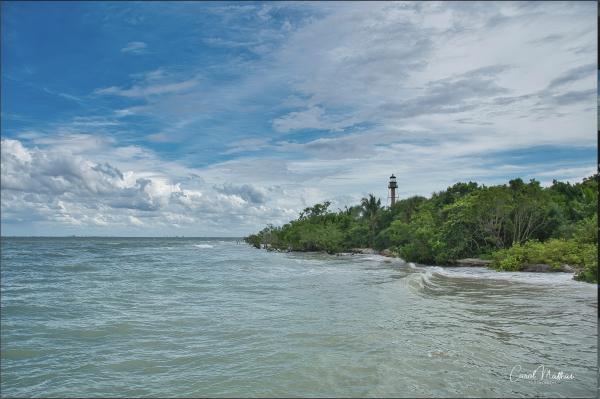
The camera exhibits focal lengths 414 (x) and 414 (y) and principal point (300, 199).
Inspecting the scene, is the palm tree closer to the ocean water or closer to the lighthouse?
the lighthouse

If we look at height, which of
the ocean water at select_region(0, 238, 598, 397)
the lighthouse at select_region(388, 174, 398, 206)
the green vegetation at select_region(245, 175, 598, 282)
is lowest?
the ocean water at select_region(0, 238, 598, 397)

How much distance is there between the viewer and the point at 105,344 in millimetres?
9266

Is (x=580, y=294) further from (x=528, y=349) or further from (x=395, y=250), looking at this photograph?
(x=395, y=250)

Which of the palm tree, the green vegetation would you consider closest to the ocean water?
the green vegetation

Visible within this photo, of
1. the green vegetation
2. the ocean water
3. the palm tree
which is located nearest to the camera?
the ocean water

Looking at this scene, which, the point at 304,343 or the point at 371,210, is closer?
the point at 304,343

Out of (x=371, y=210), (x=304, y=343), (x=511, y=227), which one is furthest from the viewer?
(x=371, y=210)

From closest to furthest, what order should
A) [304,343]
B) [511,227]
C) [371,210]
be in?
[304,343]
[511,227]
[371,210]

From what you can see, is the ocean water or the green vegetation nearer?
the ocean water

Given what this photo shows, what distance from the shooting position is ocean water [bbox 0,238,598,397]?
6.34 meters

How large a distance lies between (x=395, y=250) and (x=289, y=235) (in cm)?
2793

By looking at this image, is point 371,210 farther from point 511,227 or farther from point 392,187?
point 511,227

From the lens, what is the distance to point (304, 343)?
28.7ft

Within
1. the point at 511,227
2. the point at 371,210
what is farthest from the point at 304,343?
the point at 371,210
